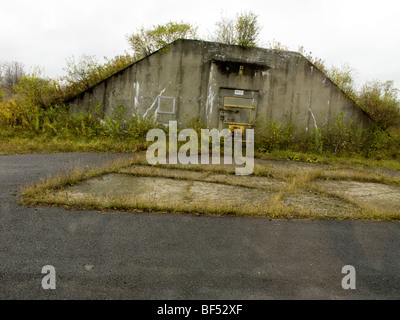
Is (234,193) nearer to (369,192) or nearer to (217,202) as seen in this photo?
(217,202)

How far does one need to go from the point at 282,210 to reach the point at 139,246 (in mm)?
2334

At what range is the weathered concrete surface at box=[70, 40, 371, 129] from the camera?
1208 centimetres

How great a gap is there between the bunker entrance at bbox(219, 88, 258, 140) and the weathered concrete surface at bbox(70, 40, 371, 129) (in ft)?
0.14

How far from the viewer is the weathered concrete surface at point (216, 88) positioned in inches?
476

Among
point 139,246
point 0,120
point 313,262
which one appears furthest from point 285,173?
point 0,120

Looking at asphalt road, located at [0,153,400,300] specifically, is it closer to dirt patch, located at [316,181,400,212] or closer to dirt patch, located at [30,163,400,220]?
dirt patch, located at [30,163,400,220]

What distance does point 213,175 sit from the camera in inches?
288

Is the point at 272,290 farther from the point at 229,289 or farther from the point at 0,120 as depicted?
the point at 0,120

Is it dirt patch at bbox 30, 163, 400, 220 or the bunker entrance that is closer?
dirt patch at bbox 30, 163, 400, 220

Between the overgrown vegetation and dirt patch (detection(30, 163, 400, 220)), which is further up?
the overgrown vegetation

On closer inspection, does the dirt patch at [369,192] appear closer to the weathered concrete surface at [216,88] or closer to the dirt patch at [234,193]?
the dirt patch at [234,193]

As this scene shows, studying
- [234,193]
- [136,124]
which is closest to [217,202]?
[234,193]

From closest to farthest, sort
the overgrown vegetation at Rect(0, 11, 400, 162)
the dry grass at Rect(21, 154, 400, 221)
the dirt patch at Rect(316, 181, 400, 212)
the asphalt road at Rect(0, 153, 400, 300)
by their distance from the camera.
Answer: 1. the asphalt road at Rect(0, 153, 400, 300)
2. the dry grass at Rect(21, 154, 400, 221)
3. the dirt patch at Rect(316, 181, 400, 212)
4. the overgrown vegetation at Rect(0, 11, 400, 162)

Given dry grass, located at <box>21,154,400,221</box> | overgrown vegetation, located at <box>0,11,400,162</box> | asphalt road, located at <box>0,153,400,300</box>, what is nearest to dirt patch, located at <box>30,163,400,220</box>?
dry grass, located at <box>21,154,400,221</box>
